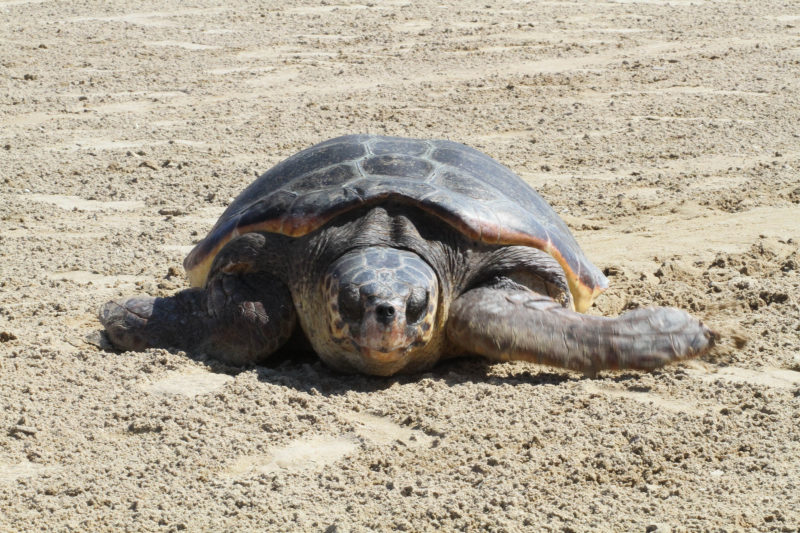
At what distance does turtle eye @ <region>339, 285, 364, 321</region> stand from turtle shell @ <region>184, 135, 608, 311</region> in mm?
475

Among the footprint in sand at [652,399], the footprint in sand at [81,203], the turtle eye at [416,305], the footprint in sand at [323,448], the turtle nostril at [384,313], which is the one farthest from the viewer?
the footprint in sand at [81,203]

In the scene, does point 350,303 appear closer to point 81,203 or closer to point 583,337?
point 583,337

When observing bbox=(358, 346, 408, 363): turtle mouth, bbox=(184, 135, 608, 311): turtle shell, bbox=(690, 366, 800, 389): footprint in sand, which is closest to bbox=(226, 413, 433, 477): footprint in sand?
bbox=(358, 346, 408, 363): turtle mouth

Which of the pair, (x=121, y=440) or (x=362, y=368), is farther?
(x=362, y=368)

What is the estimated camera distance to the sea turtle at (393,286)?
12.5 ft

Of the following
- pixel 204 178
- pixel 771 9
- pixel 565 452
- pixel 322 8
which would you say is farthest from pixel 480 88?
pixel 565 452

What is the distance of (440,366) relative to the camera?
4137 mm

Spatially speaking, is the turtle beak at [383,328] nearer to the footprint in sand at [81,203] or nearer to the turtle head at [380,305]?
the turtle head at [380,305]

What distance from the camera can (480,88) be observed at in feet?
31.2

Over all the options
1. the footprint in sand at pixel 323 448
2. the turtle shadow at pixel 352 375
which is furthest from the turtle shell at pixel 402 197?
the footprint in sand at pixel 323 448

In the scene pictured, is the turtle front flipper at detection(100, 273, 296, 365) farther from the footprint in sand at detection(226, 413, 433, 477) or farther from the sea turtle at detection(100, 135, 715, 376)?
the footprint in sand at detection(226, 413, 433, 477)

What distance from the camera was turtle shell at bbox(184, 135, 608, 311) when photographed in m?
4.12

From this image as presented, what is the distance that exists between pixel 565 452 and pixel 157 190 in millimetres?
4457

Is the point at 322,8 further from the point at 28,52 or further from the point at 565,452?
the point at 565,452
